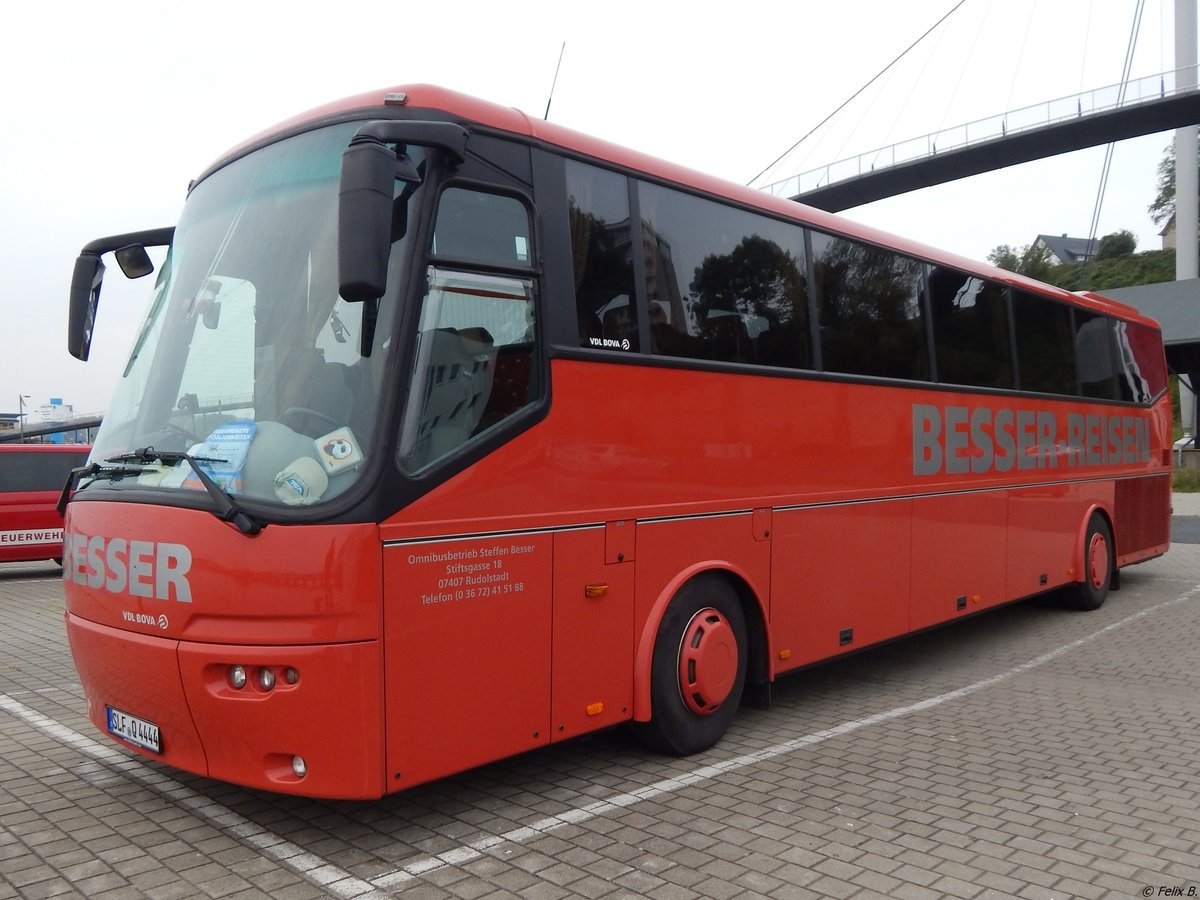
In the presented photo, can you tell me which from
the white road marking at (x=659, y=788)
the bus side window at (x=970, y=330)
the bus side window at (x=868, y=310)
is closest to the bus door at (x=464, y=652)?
the white road marking at (x=659, y=788)

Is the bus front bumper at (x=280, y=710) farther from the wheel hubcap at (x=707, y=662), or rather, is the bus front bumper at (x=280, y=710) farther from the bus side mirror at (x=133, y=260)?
the bus side mirror at (x=133, y=260)

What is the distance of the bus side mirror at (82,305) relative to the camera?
5.68m

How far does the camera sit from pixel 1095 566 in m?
11.3

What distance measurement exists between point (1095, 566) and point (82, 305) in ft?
34.6

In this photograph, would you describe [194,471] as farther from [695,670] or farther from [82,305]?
[695,670]

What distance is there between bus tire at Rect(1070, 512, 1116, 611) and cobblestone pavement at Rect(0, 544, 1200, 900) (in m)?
4.00

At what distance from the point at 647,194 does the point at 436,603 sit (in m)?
2.75

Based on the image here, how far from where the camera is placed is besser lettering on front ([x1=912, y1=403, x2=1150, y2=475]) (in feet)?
26.6

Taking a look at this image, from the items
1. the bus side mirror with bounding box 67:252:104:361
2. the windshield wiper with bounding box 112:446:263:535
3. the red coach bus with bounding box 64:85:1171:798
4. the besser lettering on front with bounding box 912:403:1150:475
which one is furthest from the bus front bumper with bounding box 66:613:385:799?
the besser lettering on front with bounding box 912:403:1150:475

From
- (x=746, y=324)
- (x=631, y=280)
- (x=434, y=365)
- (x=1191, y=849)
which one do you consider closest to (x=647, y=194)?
(x=631, y=280)

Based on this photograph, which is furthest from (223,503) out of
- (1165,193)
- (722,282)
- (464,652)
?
(1165,193)

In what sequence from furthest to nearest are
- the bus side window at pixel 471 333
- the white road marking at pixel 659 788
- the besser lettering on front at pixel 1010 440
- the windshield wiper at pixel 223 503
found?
the besser lettering on front at pixel 1010 440, the bus side window at pixel 471 333, the white road marking at pixel 659 788, the windshield wiper at pixel 223 503

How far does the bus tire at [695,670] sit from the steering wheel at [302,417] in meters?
2.28

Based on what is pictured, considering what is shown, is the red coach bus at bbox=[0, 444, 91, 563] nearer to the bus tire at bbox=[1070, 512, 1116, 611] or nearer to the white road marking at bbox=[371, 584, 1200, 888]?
the white road marking at bbox=[371, 584, 1200, 888]
